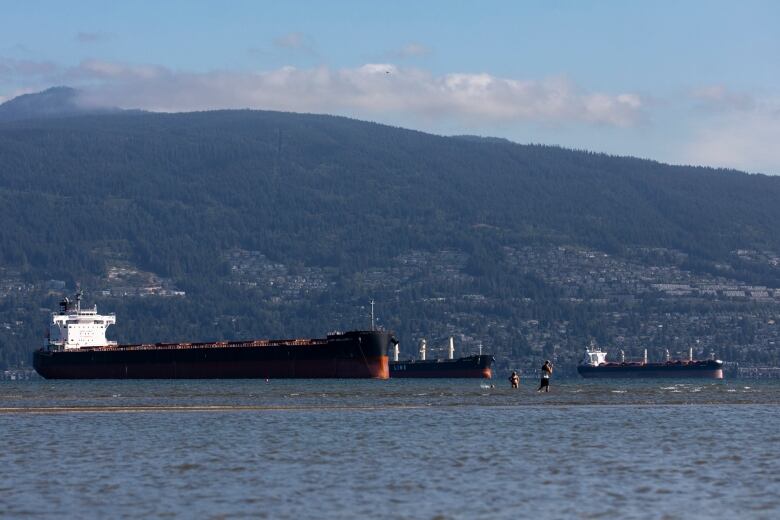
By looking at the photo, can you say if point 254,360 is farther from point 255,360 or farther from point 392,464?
point 392,464

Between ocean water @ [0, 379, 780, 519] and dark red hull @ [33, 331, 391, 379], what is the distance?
9283 centimetres

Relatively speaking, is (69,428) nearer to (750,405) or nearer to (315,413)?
(315,413)

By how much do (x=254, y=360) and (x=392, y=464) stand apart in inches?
4957

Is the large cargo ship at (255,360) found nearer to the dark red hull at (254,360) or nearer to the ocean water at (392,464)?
the dark red hull at (254,360)

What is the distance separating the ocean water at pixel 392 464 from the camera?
36.4m

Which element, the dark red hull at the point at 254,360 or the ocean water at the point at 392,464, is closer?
the ocean water at the point at 392,464

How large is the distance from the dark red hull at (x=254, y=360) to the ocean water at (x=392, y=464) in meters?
92.8

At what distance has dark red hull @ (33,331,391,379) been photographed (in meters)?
168

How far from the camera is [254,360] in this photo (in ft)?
559

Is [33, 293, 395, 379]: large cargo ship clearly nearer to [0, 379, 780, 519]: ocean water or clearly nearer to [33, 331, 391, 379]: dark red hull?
[33, 331, 391, 379]: dark red hull

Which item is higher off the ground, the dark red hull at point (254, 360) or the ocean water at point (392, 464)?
the dark red hull at point (254, 360)

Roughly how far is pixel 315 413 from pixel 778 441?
2683 cm

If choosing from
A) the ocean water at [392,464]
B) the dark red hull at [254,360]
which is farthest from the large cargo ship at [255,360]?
the ocean water at [392,464]

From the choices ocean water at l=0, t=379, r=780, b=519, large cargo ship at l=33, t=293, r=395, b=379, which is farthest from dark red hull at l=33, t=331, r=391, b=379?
ocean water at l=0, t=379, r=780, b=519
